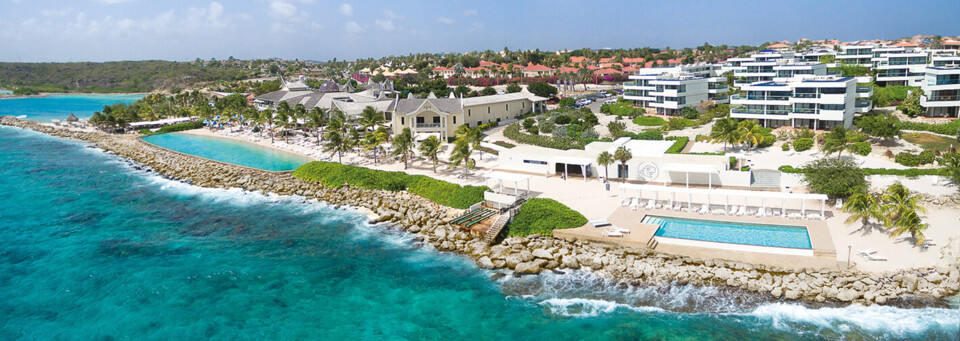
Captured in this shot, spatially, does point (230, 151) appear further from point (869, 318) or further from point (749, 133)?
point (869, 318)

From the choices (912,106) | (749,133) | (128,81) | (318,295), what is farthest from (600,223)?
(128,81)

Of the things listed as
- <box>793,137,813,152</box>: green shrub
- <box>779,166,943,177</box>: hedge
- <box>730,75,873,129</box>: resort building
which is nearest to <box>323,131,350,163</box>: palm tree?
<box>779,166,943,177</box>: hedge

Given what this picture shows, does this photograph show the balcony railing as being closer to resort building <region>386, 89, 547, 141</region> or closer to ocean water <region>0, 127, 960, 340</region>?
resort building <region>386, 89, 547, 141</region>

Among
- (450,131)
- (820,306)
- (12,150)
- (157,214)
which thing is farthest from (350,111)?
(820,306)

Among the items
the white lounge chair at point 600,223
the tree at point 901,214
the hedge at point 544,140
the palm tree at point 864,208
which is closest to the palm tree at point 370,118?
the hedge at point 544,140

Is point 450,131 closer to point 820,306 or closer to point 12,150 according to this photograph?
point 820,306

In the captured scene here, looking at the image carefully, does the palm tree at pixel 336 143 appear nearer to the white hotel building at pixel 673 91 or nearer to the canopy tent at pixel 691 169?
the canopy tent at pixel 691 169
